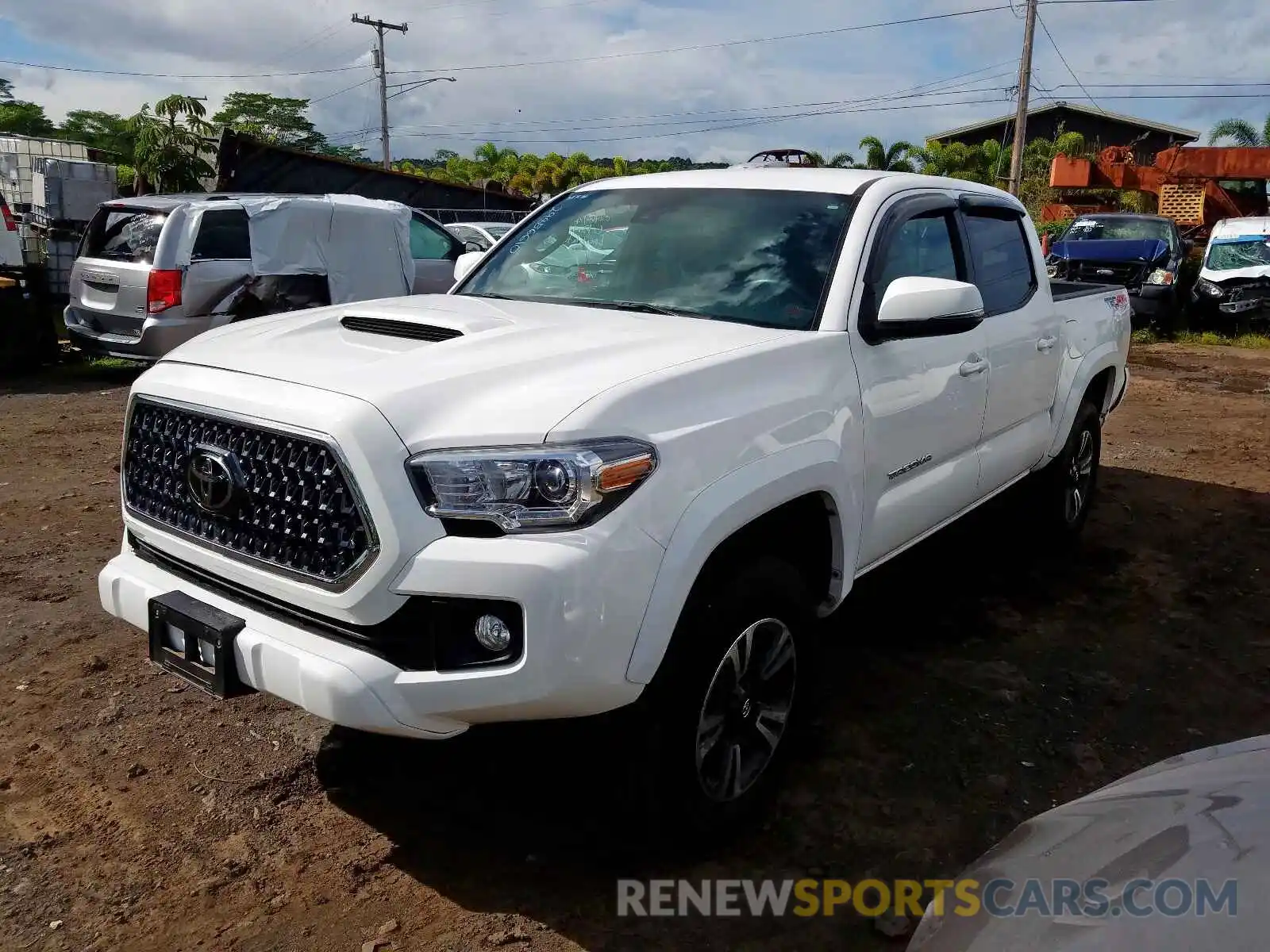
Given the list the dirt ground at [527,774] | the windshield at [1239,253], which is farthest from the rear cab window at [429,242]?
the windshield at [1239,253]

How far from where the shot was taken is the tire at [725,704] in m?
2.56

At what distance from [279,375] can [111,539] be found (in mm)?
3364

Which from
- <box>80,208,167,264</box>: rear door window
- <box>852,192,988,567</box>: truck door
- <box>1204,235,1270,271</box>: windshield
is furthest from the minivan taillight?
<box>1204,235,1270,271</box>: windshield

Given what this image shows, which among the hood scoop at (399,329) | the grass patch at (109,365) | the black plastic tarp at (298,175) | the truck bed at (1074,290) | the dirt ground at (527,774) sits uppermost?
the black plastic tarp at (298,175)

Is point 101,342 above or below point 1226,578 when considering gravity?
above

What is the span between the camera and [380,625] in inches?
95.0

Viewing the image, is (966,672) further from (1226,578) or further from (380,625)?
(380,625)

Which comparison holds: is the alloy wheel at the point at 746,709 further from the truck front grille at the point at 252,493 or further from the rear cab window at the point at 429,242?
the rear cab window at the point at 429,242

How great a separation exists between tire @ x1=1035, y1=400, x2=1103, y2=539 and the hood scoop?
132 inches

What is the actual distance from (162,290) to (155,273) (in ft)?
0.51

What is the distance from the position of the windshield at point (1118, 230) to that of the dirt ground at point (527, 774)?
1276 cm

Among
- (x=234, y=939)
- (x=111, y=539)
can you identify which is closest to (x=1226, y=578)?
(x=234, y=939)

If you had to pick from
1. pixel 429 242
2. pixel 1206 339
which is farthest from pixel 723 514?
pixel 1206 339

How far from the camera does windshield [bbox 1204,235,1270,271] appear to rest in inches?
607
